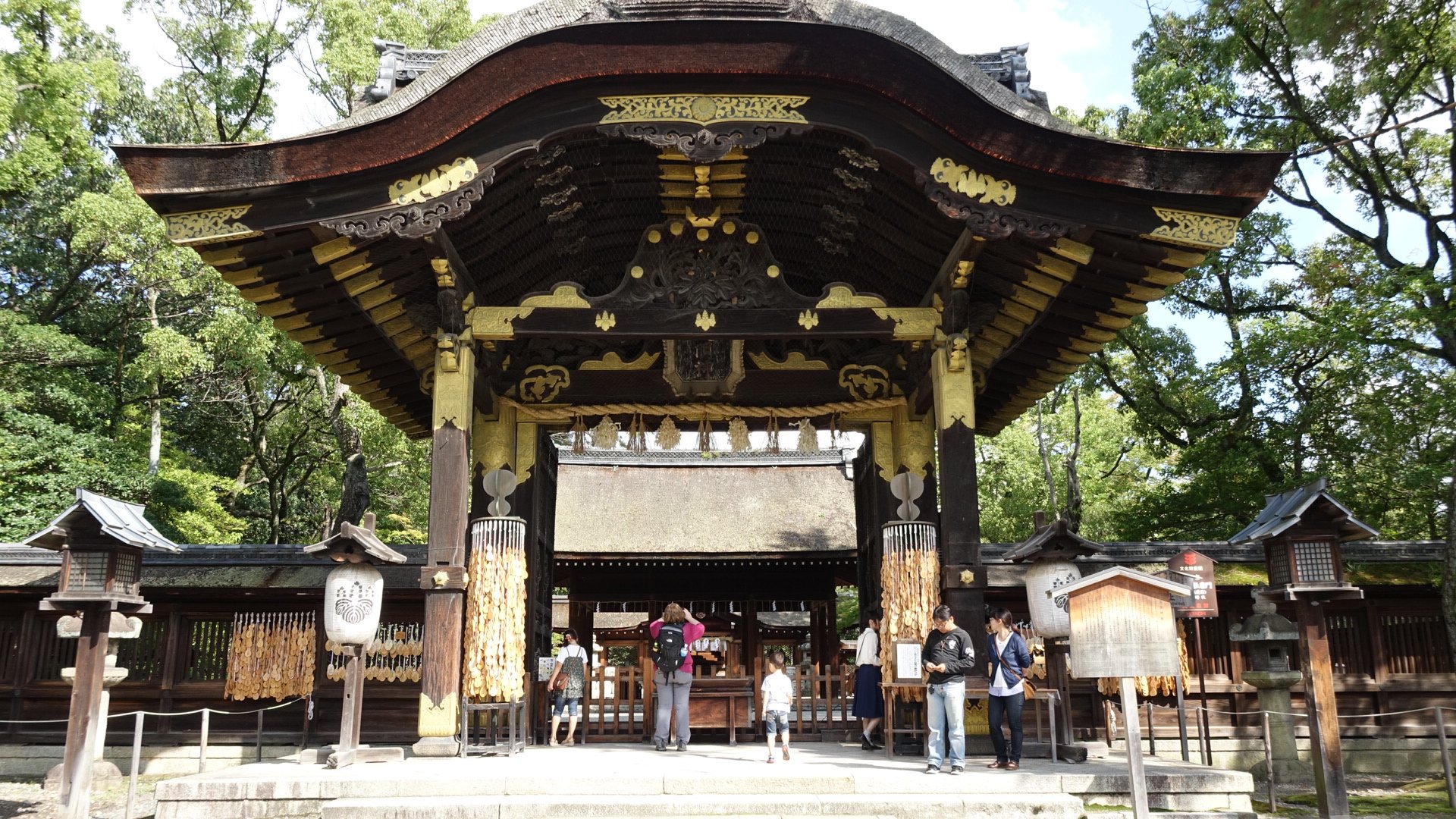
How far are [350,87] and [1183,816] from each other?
66.6ft

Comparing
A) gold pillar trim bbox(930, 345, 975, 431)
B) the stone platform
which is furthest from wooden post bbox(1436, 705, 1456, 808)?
gold pillar trim bbox(930, 345, 975, 431)

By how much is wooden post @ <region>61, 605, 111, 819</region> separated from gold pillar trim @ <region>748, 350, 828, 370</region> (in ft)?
21.8

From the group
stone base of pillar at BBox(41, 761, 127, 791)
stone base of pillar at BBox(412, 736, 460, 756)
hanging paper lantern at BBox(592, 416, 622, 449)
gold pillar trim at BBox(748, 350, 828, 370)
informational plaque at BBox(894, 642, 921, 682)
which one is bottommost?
stone base of pillar at BBox(41, 761, 127, 791)

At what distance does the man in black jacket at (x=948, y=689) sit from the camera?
734 centimetres

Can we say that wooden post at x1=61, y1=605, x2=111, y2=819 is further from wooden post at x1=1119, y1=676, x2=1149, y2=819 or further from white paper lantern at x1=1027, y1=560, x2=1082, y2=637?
white paper lantern at x1=1027, y1=560, x2=1082, y2=637

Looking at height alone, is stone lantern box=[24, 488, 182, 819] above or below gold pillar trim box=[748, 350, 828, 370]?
below

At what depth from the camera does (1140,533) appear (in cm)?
1761

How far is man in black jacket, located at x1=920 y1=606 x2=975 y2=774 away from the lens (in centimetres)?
734

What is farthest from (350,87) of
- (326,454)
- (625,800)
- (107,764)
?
(625,800)

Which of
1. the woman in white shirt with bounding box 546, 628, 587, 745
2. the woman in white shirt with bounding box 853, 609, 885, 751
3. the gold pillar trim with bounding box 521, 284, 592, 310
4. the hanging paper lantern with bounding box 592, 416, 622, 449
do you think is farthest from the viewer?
the hanging paper lantern with bounding box 592, 416, 622, 449

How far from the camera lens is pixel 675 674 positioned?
9.59 meters

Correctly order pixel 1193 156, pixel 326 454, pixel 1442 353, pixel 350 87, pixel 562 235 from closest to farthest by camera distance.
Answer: pixel 1193 156 → pixel 562 235 → pixel 1442 353 → pixel 350 87 → pixel 326 454

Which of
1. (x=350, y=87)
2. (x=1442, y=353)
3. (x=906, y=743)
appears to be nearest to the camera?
(x=906, y=743)

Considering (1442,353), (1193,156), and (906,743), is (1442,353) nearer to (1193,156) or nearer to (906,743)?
(1193,156)
